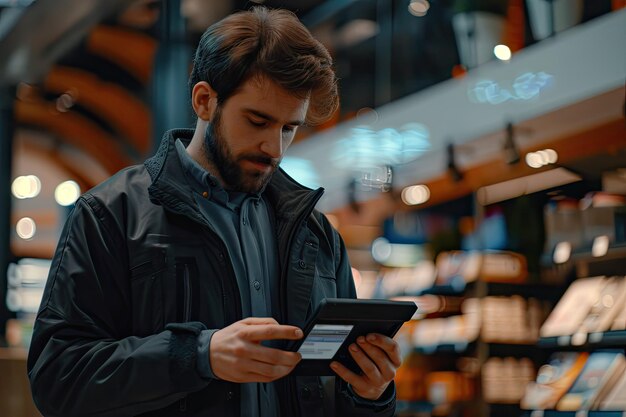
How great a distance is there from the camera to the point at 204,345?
160cm

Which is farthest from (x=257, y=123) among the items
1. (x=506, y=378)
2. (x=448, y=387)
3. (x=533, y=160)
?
(x=448, y=387)

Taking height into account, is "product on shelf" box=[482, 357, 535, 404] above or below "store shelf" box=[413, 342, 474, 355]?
below

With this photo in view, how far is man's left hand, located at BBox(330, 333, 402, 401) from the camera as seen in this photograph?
173cm

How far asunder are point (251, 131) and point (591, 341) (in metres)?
3.38

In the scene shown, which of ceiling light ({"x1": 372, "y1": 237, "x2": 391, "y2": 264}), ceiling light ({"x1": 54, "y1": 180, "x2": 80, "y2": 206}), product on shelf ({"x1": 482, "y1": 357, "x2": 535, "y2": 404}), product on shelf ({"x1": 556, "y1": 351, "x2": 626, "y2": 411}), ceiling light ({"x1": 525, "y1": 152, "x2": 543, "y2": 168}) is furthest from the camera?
ceiling light ({"x1": 54, "y1": 180, "x2": 80, "y2": 206})

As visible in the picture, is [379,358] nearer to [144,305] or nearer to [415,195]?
[144,305]

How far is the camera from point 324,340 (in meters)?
1.67

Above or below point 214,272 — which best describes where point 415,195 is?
above

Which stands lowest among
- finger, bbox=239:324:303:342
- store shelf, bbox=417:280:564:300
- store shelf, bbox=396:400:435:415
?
store shelf, bbox=396:400:435:415

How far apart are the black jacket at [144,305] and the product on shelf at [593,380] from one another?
10.5 ft

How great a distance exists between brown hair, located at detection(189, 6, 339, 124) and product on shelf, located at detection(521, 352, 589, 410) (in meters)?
3.58

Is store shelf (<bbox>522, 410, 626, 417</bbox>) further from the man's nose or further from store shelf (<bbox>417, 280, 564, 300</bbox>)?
the man's nose

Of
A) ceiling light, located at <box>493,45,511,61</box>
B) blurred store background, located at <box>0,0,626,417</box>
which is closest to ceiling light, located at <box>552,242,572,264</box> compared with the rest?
blurred store background, located at <box>0,0,626,417</box>

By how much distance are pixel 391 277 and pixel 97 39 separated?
291cm
